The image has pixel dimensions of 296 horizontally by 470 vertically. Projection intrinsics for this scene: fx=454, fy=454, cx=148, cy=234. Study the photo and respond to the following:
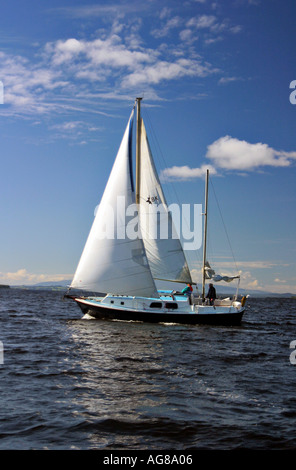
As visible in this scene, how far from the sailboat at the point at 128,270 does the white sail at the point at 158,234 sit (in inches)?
3.1

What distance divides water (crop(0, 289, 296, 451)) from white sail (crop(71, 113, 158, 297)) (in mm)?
7479

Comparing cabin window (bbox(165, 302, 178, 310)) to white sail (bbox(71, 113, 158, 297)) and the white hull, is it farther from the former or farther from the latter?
white sail (bbox(71, 113, 158, 297))

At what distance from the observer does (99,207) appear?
3425cm

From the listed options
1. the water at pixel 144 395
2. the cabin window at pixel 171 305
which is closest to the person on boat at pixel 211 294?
the cabin window at pixel 171 305

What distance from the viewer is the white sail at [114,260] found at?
106 feet

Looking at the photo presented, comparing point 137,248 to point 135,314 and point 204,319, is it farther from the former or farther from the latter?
point 204,319

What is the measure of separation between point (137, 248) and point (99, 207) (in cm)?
449

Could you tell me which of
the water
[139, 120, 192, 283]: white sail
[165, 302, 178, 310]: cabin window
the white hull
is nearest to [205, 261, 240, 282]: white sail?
[139, 120, 192, 283]: white sail

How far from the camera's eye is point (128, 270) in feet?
106

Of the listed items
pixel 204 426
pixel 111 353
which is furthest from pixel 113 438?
pixel 111 353

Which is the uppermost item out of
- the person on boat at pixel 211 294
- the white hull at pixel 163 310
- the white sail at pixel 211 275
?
the white sail at pixel 211 275

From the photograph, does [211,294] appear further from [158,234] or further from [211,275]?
[158,234]

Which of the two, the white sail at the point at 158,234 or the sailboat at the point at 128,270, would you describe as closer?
the sailboat at the point at 128,270

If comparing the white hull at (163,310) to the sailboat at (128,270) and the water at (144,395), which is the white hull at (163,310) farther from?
the water at (144,395)
